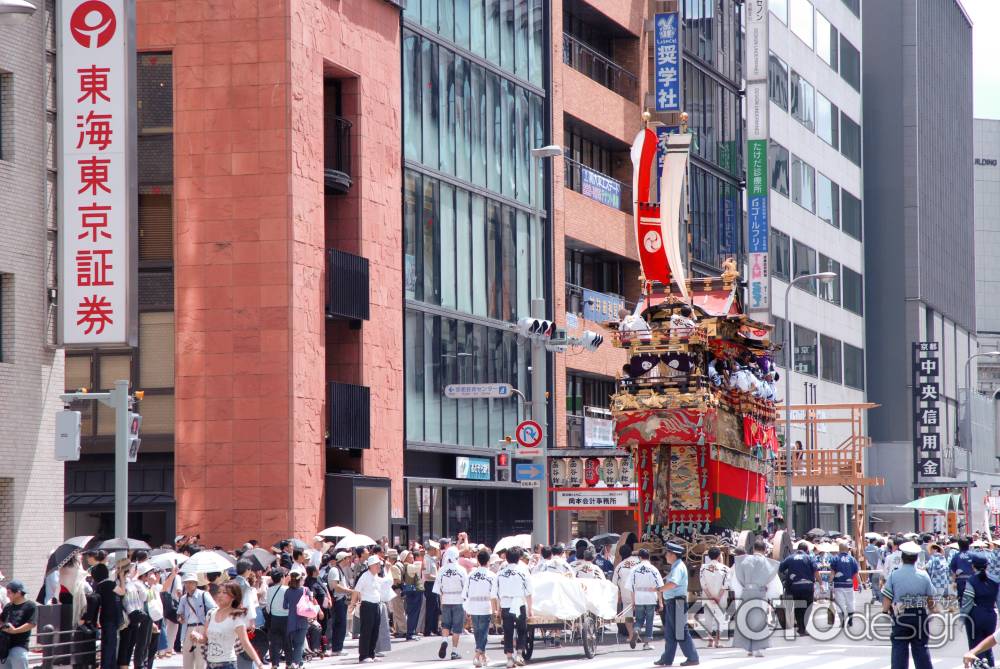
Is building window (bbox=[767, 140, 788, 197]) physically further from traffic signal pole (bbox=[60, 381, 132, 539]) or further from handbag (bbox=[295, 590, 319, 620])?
handbag (bbox=[295, 590, 319, 620])

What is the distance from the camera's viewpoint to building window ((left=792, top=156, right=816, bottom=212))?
7725 cm

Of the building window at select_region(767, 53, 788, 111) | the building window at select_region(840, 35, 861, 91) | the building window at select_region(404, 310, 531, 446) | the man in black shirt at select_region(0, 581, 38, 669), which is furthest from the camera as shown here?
the building window at select_region(840, 35, 861, 91)

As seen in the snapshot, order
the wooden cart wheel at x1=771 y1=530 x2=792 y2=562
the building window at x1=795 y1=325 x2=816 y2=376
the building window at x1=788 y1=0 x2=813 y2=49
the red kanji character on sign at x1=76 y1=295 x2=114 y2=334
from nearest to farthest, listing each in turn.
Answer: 1. the red kanji character on sign at x1=76 y1=295 x2=114 y2=334
2. the wooden cart wheel at x1=771 y1=530 x2=792 y2=562
3. the building window at x1=795 y1=325 x2=816 y2=376
4. the building window at x1=788 y1=0 x2=813 y2=49

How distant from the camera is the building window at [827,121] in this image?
82688 millimetres

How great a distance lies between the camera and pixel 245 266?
37.7 meters

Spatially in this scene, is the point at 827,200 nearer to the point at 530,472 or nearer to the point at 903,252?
the point at 903,252

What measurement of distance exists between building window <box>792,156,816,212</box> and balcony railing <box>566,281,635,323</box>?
22.4 metres

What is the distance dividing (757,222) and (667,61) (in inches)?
434

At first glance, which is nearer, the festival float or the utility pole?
the utility pole

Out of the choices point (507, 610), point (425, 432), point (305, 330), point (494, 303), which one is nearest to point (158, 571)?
point (507, 610)

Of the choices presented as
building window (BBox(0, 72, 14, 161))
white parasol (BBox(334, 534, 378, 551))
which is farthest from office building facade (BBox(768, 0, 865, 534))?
building window (BBox(0, 72, 14, 161))

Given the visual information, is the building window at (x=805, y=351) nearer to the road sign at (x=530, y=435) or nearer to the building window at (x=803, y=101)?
the building window at (x=803, y=101)

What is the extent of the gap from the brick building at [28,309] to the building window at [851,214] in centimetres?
6218

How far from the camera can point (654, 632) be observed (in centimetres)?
3164
